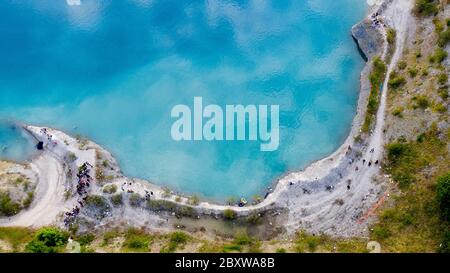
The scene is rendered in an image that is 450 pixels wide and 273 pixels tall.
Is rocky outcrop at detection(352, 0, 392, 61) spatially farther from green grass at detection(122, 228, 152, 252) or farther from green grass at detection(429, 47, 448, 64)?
green grass at detection(122, 228, 152, 252)

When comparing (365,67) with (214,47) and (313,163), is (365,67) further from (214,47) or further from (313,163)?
(214,47)

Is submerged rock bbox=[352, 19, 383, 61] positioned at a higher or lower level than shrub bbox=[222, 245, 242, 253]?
higher

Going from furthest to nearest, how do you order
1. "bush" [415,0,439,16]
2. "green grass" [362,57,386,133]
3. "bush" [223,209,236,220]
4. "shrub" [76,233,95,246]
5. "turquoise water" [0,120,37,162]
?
"turquoise water" [0,120,37,162], "bush" [415,0,439,16], "green grass" [362,57,386,133], "bush" [223,209,236,220], "shrub" [76,233,95,246]

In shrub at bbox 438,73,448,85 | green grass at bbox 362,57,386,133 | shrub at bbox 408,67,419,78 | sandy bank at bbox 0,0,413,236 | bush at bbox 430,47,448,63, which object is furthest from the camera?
green grass at bbox 362,57,386,133

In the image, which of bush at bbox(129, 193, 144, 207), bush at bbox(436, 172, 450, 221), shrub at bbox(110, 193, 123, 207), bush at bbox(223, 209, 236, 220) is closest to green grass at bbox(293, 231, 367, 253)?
bush at bbox(223, 209, 236, 220)

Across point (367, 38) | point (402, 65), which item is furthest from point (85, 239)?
point (402, 65)

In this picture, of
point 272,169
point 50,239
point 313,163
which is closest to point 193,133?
point 272,169
